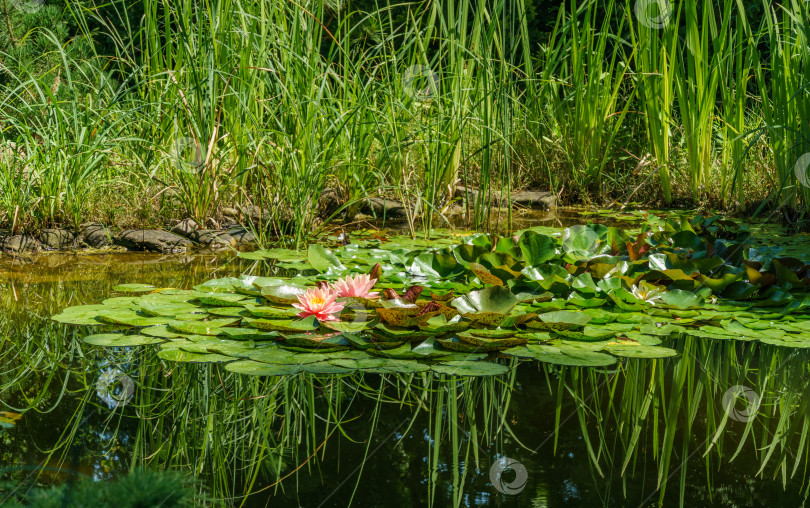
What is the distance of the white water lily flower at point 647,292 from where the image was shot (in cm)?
224

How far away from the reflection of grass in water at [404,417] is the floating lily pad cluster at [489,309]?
71mm

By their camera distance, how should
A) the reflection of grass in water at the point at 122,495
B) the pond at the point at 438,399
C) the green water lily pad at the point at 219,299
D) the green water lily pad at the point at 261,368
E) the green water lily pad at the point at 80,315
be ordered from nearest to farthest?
the reflection of grass in water at the point at 122,495
the pond at the point at 438,399
the green water lily pad at the point at 261,368
the green water lily pad at the point at 80,315
the green water lily pad at the point at 219,299

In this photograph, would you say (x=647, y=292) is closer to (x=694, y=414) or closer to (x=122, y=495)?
(x=694, y=414)

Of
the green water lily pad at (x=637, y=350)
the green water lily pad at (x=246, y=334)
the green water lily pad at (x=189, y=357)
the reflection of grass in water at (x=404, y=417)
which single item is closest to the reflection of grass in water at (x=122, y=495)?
the reflection of grass in water at (x=404, y=417)

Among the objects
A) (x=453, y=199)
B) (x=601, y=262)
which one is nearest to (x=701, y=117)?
(x=453, y=199)

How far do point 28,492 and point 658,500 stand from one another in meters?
0.90

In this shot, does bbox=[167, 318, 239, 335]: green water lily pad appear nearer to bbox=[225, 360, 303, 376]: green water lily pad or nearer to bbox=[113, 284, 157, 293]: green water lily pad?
bbox=[225, 360, 303, 376]: green water lily pad

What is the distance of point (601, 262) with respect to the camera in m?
2.39

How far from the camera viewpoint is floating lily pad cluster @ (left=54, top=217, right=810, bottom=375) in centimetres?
175

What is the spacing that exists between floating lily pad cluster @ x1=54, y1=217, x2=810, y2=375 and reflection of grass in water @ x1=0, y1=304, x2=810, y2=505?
7 centimetres

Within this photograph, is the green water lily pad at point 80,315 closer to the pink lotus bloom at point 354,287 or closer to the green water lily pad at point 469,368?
the pink lotus bloom at point 354,287

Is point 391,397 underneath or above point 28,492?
underneath

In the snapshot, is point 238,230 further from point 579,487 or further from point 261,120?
point 579,487

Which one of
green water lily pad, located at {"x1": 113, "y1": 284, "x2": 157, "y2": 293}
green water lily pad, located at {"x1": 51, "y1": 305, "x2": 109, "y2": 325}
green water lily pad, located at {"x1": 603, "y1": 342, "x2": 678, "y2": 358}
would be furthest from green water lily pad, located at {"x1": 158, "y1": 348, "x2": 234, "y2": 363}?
green water lily pad, located at {"x1": 603, "y1": 342, "x2": 678, "y2": 358}
